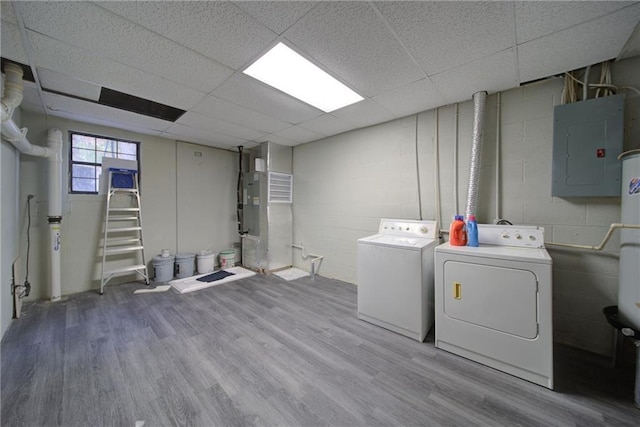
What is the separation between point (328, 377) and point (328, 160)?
2941 millimetres

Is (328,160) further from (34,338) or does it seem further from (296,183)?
(34,338)

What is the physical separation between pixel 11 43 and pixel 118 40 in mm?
738

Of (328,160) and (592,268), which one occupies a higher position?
(328,160)

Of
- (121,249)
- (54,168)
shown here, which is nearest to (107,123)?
(54,168)

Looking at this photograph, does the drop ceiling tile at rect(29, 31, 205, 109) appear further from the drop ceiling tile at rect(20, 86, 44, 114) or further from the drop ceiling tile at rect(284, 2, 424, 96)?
the drop ceiling tile at rect(284, 2, 424, 96)

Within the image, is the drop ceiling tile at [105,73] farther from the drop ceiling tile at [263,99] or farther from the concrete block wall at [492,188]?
the concrete block wall at [492,188]

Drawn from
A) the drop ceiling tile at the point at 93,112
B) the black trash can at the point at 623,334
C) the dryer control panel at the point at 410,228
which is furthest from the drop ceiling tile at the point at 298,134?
the black trash can at the point at 623,334

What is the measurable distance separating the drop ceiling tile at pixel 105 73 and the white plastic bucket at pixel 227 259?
8.77 feet

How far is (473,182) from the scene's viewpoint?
2.20 m

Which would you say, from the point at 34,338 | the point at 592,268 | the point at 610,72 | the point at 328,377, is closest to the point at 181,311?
the point at 34,338

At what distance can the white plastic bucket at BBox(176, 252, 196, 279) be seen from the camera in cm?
373

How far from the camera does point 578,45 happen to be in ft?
5.13

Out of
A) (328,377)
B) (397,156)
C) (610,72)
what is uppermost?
(610,72)

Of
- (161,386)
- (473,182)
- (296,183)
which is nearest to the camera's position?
(161,386)
